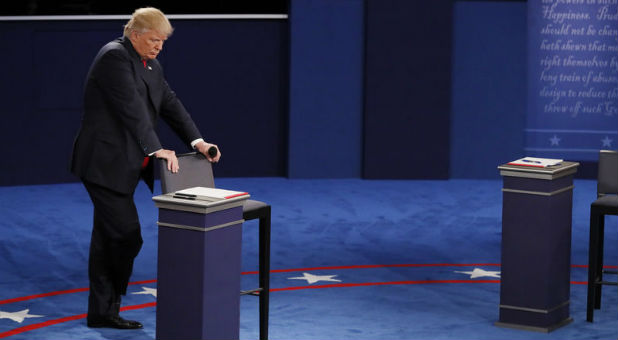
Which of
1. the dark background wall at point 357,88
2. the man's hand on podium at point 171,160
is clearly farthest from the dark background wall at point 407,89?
the man's hand on podium at point 171,160

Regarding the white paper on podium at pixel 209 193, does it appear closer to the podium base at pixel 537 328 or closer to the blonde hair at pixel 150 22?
the blonde hair at pixel 150 22

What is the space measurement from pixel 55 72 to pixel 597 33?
5.01 m

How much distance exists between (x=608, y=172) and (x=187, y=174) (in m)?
2.34

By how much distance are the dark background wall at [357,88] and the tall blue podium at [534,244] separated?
4869 millimetres

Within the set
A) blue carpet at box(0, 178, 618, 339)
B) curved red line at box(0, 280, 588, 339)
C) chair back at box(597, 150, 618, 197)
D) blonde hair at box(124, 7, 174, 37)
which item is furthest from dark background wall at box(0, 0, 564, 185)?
blonde hair at box(124, 7, 174, 37)

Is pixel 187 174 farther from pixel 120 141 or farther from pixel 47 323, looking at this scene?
pixel 47 323

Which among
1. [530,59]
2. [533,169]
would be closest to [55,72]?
[530,59]

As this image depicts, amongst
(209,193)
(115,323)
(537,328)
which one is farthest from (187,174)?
(537,328)

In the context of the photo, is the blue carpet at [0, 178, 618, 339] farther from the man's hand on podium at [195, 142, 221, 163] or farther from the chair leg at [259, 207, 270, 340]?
the man's hand on podium at [195, 142, 221, 163]

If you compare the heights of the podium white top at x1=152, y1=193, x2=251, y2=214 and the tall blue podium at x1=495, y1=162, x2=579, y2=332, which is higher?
the podium white top at x1=152, y1=193, x2=251, y2=214

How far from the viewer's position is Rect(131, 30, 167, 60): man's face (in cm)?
527

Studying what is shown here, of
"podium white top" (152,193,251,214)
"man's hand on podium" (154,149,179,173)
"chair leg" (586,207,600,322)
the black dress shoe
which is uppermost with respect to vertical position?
"man's hand on podium" (154,149,179,173)

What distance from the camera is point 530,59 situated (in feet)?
24.6

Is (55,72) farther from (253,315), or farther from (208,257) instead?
(208,257)
